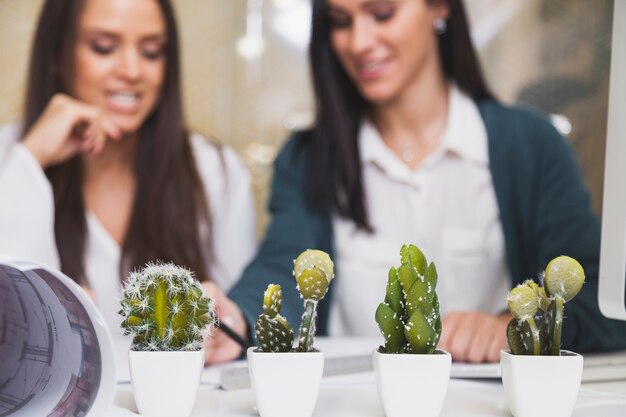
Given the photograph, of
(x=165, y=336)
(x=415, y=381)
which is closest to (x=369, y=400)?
(x=415, y=381)

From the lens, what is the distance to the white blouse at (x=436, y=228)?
1.68 meters

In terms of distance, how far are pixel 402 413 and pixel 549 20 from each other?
1.73 m

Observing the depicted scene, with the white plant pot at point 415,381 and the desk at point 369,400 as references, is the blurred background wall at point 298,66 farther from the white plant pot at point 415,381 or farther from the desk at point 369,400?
the white plant pot at point 415,381

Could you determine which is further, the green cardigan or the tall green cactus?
the green cardigan

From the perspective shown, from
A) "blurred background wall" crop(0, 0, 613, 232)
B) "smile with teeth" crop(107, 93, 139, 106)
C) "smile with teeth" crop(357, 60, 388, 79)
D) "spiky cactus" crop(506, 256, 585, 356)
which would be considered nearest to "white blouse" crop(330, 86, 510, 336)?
"smile with teeth" crop(357, 60, 388, 79)

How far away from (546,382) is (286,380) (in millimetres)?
228

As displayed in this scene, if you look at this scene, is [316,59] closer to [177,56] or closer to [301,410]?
[177,56]

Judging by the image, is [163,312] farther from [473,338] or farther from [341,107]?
[341,107]

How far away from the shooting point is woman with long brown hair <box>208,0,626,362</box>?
1.63 metres

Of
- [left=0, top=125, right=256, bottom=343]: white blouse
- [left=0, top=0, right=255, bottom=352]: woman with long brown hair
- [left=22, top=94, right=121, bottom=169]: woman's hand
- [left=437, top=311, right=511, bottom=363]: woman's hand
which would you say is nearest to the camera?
[left=437, top=311, right=511, bottom=363]: woman's hand

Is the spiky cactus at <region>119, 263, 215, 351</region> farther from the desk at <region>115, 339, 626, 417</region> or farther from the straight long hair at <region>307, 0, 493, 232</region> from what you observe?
the straight long hair at <region>307, 0, 493, 232</region>

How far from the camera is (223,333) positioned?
110 centimetres

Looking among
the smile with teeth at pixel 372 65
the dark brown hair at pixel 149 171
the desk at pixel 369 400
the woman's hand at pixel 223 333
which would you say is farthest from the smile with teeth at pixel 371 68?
the desk at pixel 369 400

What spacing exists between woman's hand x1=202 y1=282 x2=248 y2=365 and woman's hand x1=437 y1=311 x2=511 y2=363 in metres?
0.30
